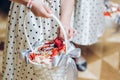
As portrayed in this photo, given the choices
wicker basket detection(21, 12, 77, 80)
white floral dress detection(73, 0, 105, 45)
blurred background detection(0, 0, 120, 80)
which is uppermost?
white floral dress detection(73, 0, 105, 45)

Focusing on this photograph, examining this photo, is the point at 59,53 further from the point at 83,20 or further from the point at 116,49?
the point at 116,49

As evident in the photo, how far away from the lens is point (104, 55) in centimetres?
209

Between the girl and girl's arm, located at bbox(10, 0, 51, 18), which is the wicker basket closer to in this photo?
girl's arm, located at bbox(10, 0, 51, 18)

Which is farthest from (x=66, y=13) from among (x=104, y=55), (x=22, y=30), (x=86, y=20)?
(x=104, y=55)

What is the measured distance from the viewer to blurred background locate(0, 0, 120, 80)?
1.86 meters

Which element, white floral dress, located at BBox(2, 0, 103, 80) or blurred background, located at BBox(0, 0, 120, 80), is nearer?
white floral dress, located at BBox(2, 0, 103, 80)

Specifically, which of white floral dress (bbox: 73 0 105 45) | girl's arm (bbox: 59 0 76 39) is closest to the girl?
girl's arm (bbox: 59 0 76 39)

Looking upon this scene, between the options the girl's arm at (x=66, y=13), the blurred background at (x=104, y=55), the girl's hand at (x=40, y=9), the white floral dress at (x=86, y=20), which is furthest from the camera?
the blurred background at (x=104, y=55)

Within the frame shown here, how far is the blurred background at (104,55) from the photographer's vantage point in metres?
1.86

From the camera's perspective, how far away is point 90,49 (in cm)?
214

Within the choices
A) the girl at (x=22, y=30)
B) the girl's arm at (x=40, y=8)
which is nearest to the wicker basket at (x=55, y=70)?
the girl's arm at (x=40, y=8)

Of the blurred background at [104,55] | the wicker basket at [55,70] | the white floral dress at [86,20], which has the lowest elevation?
the blurred background at [104,55]

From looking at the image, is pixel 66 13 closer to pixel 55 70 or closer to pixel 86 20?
pixel 55 70

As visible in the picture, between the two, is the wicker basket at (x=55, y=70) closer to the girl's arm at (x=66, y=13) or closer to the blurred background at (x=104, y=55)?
the girl's arm at (x=66, y=13)
